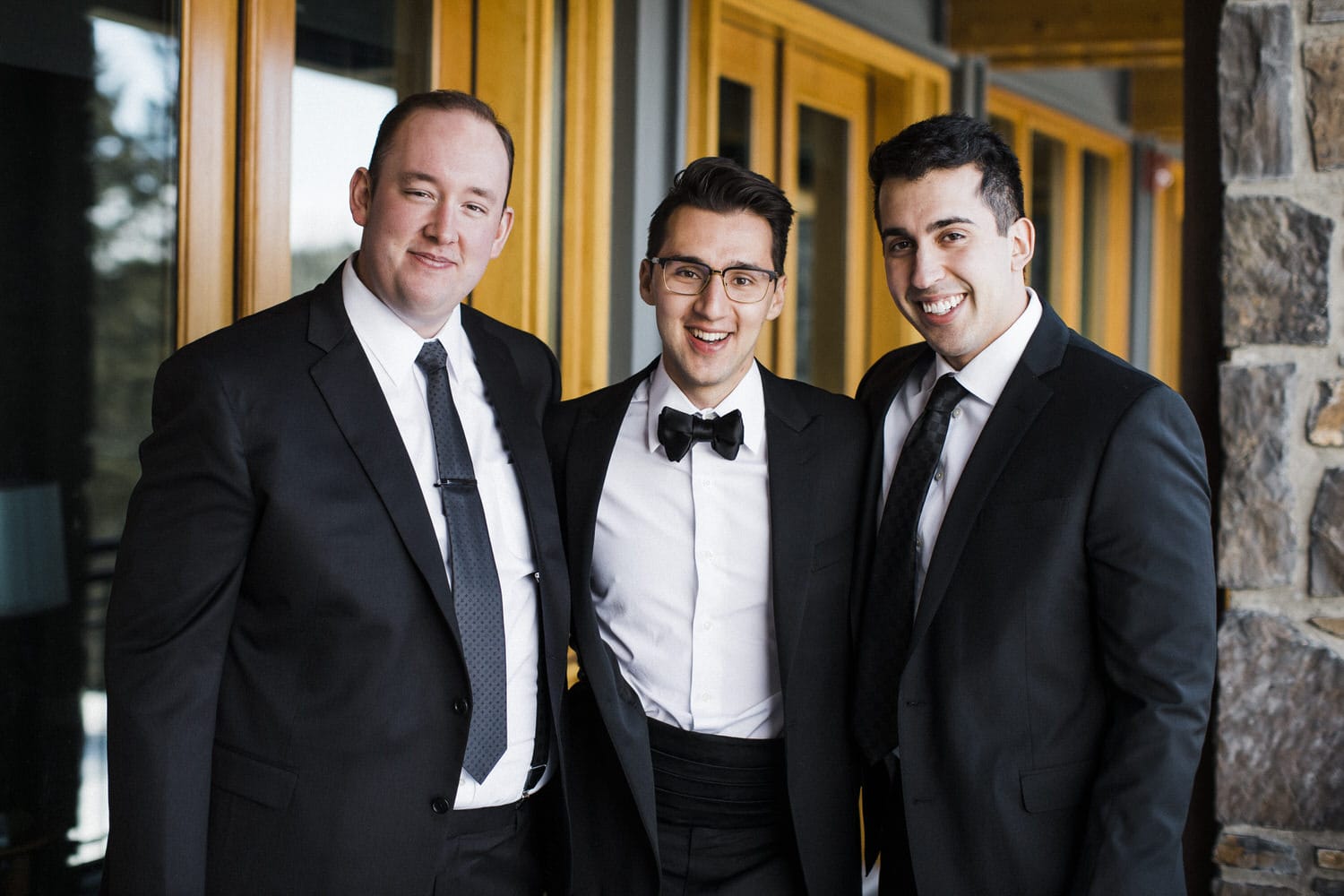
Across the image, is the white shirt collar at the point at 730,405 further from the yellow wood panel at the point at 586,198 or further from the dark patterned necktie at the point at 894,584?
the yellow wood panel at the point at 586,198

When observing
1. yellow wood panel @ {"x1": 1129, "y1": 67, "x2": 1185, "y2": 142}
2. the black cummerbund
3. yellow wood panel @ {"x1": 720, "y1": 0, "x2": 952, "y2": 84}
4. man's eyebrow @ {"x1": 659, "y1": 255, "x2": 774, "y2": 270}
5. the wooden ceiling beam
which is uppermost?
yellow wood panel @ {"x1": 1129, "y1": 67, "x2": 1185, "y2": 142}

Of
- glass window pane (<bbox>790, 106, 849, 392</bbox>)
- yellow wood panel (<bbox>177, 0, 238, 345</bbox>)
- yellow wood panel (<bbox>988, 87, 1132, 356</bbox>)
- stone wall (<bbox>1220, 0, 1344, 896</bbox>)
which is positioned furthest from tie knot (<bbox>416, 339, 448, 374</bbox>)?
yellow wood panel (<bbox>988, 87, 1132, 356</bbox>)

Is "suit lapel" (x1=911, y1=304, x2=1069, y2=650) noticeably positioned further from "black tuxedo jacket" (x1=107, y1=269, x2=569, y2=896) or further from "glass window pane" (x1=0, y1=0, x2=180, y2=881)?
"glass window pane" (x1=0, y1=0, x2=180, y2=881)

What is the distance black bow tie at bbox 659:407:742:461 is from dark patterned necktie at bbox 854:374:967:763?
29cm

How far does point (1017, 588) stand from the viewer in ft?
6.06

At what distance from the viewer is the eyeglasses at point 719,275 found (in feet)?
7.14

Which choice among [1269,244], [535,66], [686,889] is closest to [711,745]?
[686,889]

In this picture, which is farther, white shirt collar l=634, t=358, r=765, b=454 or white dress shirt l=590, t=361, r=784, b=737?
white shirt collar l=634, t=358, r=765, b=454

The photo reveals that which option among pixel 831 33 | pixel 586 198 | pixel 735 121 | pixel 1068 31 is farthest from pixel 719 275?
pixel 1068 31

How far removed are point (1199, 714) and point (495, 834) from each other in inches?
43.8

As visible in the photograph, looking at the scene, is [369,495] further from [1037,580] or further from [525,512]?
[1037,580]

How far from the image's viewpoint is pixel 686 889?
82.0 inches

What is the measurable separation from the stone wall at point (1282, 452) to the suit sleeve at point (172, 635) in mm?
1867

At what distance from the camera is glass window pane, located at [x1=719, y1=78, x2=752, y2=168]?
439cm
